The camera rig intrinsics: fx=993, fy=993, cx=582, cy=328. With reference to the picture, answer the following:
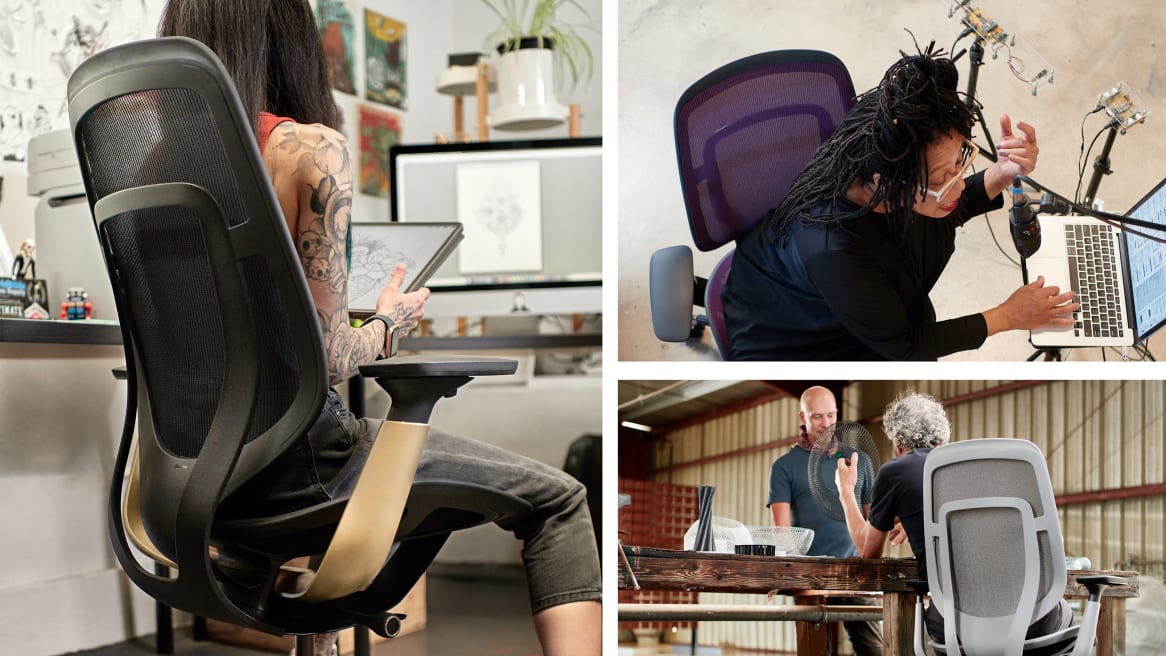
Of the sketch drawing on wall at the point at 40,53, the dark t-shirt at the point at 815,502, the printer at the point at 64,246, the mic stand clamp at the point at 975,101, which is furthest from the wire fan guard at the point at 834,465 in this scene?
the sketch drawing on wall at the point at 40,53

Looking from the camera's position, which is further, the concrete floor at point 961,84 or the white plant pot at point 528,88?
the white plant pot at point 528,88

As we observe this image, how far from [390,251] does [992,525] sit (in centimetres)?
136

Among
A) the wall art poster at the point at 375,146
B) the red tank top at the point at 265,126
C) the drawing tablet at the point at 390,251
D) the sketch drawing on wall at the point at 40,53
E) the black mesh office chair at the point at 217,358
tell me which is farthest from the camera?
the wall art poster at the point at 375,146

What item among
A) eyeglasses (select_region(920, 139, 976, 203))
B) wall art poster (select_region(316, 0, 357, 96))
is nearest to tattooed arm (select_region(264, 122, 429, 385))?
eyeglasses (select_region(920, 139, 976, 203))

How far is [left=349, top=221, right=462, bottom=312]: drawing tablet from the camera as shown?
214 centimetres

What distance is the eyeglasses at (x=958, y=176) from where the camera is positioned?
56.6 inches

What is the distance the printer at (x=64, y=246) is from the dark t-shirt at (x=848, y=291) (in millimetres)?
1542

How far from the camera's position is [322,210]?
4.29 feet

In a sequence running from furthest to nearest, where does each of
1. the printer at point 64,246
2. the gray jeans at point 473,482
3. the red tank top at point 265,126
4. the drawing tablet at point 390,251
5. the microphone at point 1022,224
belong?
the printer at point 64,246
the drawing tablet at point 390,251
the microphone at point 1022,224
the red tank top at point 265,126
the gray jeans at point 473,482

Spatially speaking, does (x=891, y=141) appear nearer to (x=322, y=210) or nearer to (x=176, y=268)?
(x=322, y=210)

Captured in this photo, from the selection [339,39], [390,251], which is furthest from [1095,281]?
[339,39]

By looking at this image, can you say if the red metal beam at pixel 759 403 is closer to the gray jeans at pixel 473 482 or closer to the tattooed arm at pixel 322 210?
the gray jeans at pixel 473 482

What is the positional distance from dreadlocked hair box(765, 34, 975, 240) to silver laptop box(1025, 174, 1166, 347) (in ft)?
0.69

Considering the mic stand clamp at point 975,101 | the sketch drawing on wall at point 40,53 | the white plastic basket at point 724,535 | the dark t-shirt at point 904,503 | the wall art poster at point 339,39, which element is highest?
the wall art poster at point 339,39
